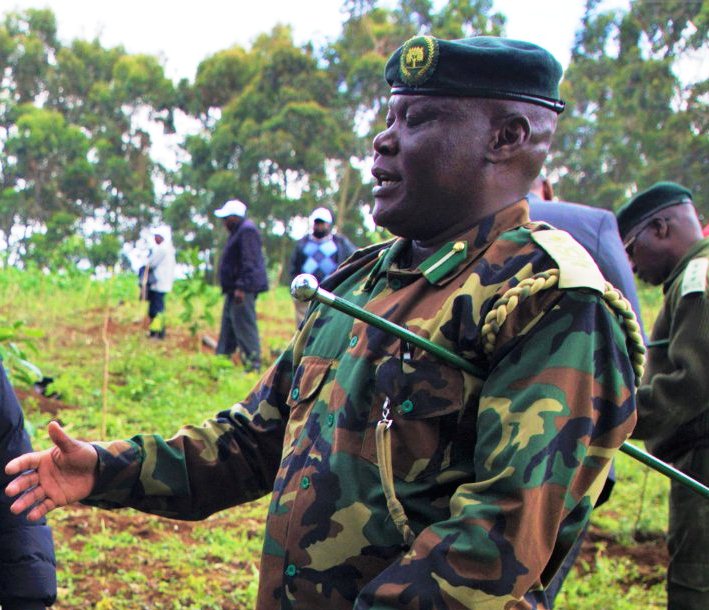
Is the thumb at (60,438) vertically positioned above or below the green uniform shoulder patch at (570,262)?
below

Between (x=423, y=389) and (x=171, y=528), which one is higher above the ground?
(x=423, y=389)

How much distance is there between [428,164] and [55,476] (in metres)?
0.88

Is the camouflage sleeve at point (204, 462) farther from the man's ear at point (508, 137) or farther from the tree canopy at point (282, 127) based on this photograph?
the tree canopy at point (282, 127)

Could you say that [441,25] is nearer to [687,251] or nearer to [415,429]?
[687,251]

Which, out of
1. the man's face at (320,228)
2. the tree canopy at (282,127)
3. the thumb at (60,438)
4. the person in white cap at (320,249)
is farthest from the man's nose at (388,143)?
the tree canopy at (282,127)

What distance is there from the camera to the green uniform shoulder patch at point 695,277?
→ 2805 mm

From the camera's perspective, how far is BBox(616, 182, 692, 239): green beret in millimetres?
3094

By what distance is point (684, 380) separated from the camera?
277 cm

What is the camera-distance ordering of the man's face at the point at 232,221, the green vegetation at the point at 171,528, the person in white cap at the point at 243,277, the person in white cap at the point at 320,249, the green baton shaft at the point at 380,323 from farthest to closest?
the person in white cap at the point at 320,249
the man's face at the point at 232,221
the person in white cap at the point at 243,277
the green vegetation at the point at 171,528
the green baton shaft at the point at 380,323

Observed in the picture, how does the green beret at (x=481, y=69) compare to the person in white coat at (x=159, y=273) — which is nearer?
the green beret at (x=481, y=69)

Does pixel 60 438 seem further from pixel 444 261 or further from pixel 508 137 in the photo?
pixel 508 137

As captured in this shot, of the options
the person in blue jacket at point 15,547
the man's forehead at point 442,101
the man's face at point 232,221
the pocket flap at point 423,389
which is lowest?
the man's face at point 232,221

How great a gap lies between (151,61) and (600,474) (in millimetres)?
29388

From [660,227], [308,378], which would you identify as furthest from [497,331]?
[660,227]
